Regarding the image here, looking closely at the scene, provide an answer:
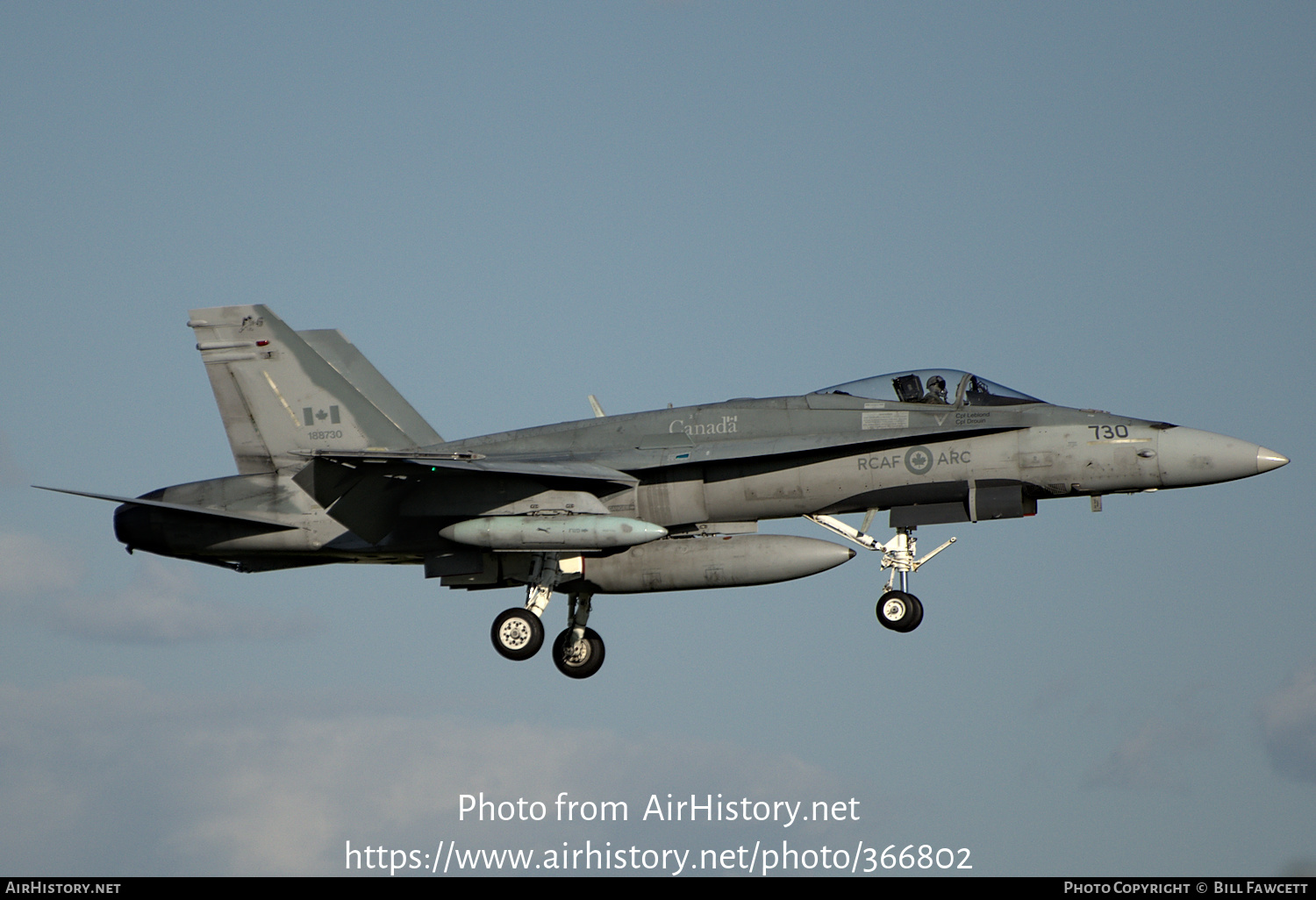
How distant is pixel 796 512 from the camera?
2028 cm

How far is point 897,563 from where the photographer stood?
20.4 meters

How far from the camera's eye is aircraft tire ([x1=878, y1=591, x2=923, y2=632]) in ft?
66.2

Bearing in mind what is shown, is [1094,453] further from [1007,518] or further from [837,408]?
[837,408]

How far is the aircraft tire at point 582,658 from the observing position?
22.2 m

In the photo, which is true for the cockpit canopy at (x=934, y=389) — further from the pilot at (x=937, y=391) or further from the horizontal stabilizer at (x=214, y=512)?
the horizontal stabilizer at (x=214, y=512)

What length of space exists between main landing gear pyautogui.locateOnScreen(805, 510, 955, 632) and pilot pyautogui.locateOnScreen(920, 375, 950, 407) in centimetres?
150

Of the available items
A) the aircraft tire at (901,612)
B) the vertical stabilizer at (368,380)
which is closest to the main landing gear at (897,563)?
the aircraft tire at (901,612)

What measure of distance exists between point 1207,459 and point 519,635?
8325 mm

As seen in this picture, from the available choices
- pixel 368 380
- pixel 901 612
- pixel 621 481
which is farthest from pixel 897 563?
pixel 368 380

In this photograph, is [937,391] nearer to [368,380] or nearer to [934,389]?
[934,389]

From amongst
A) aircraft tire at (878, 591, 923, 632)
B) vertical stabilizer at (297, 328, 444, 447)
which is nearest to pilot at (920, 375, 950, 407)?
aircraft tire at (878, 591, 923, 632)

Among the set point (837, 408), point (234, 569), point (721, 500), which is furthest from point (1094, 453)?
point (234, 569)

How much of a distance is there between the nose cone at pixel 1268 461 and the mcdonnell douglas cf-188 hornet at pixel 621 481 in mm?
19
